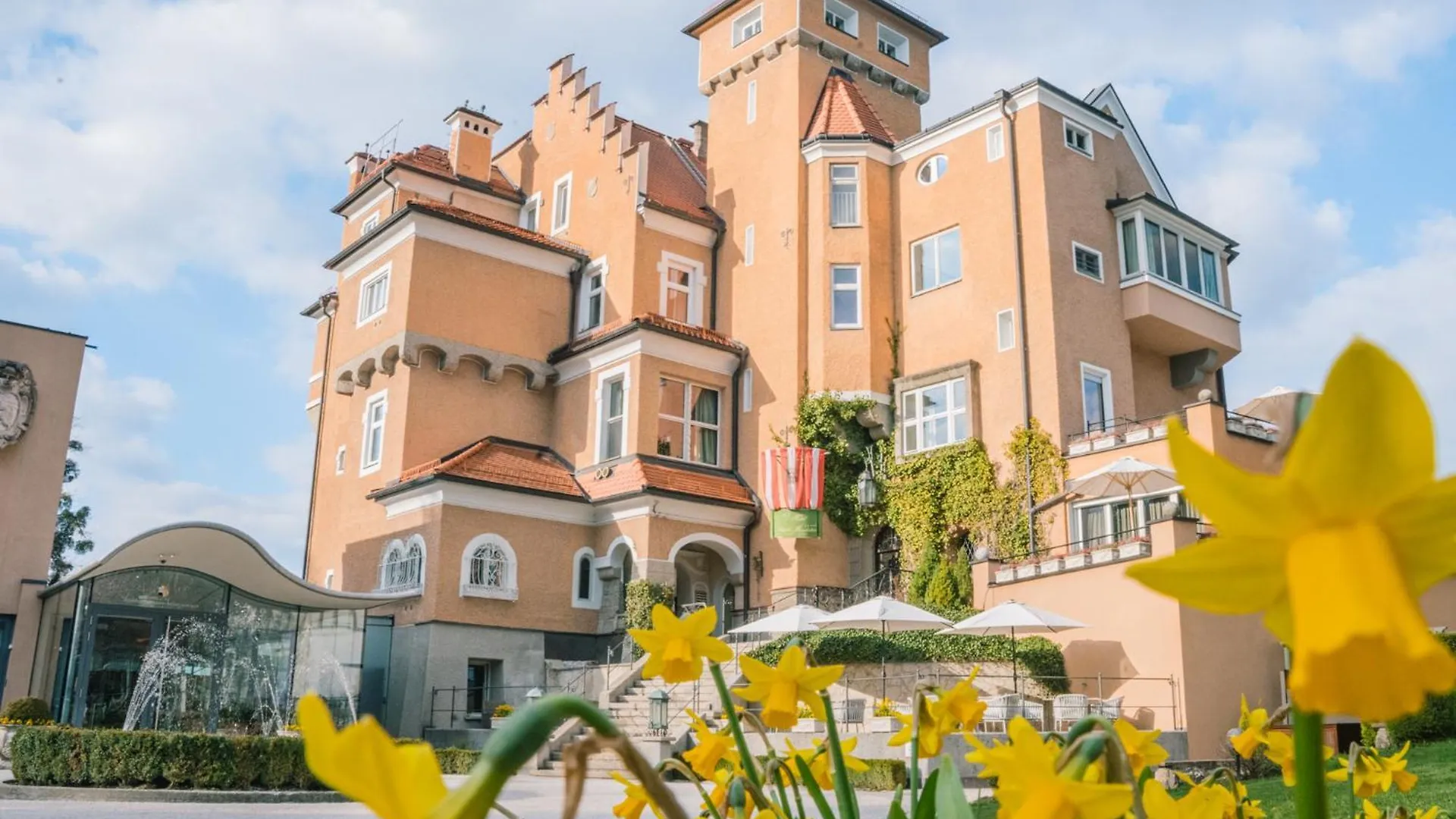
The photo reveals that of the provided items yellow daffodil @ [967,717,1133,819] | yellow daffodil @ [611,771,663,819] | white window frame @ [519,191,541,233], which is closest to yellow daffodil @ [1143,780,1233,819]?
yellow daffodil @ [967,717,1133,819]

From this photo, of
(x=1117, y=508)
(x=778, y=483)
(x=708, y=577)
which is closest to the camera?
(x=1117, y=508)

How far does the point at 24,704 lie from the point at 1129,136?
83.5ft

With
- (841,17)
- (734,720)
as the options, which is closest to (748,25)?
(841,17)

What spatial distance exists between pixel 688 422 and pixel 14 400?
44.3 feet

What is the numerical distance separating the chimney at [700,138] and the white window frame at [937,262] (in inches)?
355

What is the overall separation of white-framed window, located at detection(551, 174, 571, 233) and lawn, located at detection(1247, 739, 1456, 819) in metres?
22.5

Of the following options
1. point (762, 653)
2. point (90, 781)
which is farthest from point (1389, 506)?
point (762, 653)

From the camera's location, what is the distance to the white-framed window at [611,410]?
26.4m

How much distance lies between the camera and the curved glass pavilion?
62.2 ft

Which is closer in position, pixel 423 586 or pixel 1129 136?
pixel 423 586

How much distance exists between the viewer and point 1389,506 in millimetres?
762

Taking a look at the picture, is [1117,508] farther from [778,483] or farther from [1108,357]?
[778,483]

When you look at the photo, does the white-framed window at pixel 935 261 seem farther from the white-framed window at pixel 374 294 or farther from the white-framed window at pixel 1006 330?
the white-framed window at pixel 374 294

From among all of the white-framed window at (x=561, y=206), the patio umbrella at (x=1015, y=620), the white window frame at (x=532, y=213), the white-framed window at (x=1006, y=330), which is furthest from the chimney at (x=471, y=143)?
the patio umbrella at (x=1015, y=620)
